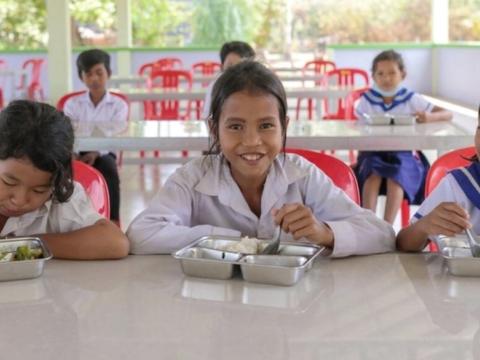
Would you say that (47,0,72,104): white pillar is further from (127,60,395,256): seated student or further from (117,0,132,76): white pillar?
(127,60,395,256): seated student

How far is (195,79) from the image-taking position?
7.03 m

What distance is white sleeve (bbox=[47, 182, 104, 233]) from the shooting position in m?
1.52

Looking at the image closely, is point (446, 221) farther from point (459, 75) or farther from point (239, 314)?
point (459, 75)

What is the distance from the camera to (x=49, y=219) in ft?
5.06

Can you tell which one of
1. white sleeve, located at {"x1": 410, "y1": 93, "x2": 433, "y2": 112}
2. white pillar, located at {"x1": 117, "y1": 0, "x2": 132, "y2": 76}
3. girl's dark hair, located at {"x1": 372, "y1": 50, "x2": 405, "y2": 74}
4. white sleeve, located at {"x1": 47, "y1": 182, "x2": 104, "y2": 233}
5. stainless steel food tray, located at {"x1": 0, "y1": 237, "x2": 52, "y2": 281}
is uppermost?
white pillar, located at {"x1": 117, "y1": 0, "x2": 132, "y2": 76}

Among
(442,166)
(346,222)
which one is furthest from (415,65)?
(346,222)

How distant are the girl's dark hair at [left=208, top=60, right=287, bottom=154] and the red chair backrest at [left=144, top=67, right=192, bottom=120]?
390 cm

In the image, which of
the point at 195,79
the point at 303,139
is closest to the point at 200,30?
the point at 195,79

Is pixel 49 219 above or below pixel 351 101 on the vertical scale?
below

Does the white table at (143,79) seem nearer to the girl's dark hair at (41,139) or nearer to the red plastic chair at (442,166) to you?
the red plastic chair at (442,166)

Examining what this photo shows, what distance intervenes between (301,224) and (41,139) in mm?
518

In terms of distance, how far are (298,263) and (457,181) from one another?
52 cm

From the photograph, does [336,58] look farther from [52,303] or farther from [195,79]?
[52,303]

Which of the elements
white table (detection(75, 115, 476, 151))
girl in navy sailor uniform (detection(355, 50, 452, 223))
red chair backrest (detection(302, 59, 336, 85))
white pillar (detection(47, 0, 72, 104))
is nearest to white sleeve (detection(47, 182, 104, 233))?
white table (detection(75, 115, 476, 151))
